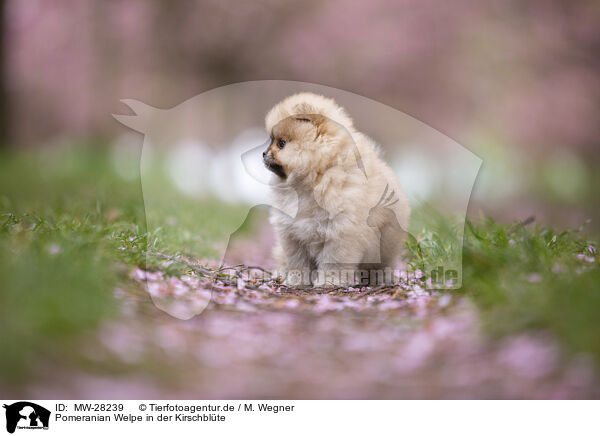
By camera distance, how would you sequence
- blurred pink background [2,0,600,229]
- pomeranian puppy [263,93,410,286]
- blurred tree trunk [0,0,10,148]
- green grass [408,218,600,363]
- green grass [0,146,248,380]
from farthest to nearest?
blurred tree trunk [0,0,10,148] < blurred pink background [2,0,600,229] < pomeranian puppy [263,93,410,286] < green grass [408,218,600,363] < green grass [0,146,248,380]

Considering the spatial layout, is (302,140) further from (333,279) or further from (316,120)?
(333,279)

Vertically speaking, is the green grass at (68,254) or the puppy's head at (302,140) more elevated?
the puppy's head at (302,140)

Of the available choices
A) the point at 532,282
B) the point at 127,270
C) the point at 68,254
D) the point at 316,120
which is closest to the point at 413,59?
the point at 316,120

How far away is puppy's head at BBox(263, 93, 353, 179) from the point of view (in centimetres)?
304

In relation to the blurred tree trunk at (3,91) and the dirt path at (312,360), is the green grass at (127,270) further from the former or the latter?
the blurred tree trunk at (3,91)

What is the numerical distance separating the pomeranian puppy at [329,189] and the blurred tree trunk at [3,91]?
6707mm

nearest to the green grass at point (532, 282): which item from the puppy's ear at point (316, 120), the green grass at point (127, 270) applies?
the green grass at point (127, 270)

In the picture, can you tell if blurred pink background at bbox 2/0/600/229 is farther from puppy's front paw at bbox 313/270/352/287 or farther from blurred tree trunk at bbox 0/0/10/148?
puppy's front paw at bbox 313/270/352/287

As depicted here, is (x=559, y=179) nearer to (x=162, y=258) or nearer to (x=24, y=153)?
(x=162, y=258)

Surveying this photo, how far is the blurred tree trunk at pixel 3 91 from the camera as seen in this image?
7.70 m

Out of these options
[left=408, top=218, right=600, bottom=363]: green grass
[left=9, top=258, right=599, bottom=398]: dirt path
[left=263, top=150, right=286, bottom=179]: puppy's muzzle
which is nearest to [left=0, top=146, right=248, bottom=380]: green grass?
[left=9, top=258, right=599, bottom=398]: dirt path
